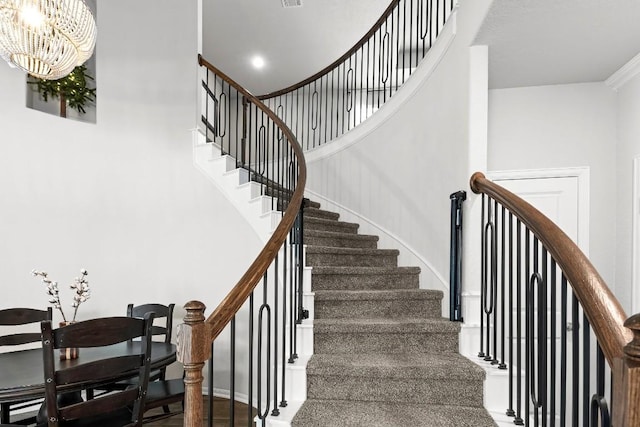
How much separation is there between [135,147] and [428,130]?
2.78m

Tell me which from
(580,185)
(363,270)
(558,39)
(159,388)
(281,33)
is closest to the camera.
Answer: (558,39)

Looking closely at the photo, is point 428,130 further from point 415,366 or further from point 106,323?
point 106,323

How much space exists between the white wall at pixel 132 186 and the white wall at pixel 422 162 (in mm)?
1364

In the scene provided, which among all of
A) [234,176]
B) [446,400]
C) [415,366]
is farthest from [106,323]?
[234,176]

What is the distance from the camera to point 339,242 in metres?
3.93

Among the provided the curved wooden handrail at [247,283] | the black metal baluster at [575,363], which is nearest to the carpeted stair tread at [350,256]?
the curved wooden handrail at [247,283]

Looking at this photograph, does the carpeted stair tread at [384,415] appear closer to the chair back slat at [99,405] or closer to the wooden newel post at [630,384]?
the chair back slat at [99,405]

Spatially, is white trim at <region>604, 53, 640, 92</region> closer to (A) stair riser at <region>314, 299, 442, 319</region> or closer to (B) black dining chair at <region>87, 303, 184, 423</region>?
(A) stair riser at <region>314, 299, 442, 319</region>

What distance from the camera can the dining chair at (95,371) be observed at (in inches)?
74.1

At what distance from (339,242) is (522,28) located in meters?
2.27

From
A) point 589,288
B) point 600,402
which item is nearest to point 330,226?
point 589,288

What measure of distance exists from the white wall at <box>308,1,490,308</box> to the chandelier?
7.96 ft

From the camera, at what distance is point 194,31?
4312 mm

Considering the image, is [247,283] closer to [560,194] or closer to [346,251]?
[346,251]
